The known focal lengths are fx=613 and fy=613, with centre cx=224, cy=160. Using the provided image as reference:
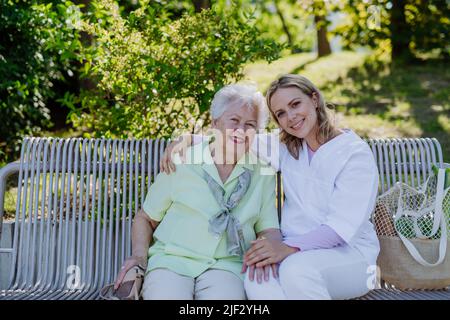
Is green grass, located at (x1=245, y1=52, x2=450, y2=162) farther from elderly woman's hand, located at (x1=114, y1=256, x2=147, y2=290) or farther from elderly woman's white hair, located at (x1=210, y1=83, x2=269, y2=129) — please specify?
elderly woman's hand, located at (x1=114, y1=256, x2=147, y2=290)

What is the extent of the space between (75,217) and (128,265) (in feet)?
2.14

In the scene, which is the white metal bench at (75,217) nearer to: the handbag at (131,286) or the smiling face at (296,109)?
the handbag at (131,286)

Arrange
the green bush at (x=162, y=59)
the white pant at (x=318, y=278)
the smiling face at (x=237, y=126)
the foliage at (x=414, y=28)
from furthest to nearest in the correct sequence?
the foliage at (x=414, y=28), the green bush at (x=162, y=59), the smiling face at (x=237, y=126), the white pant at (x=318, y=278)

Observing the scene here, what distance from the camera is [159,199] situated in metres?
3.38

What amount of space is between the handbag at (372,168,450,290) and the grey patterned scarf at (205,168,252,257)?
2.78 ft

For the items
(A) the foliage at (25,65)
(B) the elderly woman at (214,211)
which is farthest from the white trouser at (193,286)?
(A) the foliage at (25,65)

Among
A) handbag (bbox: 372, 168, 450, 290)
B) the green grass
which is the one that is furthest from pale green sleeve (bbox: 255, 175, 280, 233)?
the green grass

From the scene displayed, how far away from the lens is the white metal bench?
361 centimetres

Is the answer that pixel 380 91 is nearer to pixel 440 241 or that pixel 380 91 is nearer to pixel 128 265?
pixel 440 241

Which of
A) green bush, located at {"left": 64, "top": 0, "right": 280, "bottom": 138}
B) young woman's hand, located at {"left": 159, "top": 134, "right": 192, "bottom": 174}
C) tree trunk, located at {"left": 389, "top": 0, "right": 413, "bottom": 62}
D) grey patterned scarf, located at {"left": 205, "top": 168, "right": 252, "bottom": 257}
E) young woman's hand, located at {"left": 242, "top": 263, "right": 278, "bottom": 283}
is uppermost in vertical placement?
tree trunk, located at {"left": 389, "top": 0, "right": 413, "bottom": 62}

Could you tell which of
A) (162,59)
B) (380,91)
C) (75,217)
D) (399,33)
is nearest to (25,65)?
(162,59)

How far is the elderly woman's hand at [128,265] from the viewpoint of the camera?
125 inches

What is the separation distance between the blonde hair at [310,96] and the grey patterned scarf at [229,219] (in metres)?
0.41
